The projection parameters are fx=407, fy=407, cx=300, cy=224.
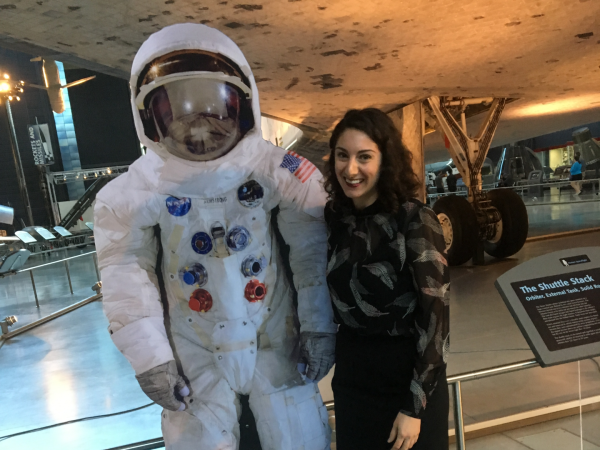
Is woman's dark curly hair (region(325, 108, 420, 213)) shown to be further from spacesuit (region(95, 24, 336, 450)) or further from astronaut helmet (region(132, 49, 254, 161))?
astronaut helmet (region(132, 49, 254, 161))

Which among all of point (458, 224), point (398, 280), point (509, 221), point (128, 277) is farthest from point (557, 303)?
point (509, 221)

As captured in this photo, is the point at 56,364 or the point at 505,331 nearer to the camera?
the point at 505,331

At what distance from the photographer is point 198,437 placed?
125 cm

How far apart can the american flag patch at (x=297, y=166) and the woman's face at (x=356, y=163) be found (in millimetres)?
118

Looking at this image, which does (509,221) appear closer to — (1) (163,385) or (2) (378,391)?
(2) (378,391)

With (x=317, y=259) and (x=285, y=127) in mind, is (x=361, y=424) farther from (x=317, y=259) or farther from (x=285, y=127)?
(x=285, y=127)

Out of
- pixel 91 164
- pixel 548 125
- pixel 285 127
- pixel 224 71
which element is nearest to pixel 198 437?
pixel 224 71

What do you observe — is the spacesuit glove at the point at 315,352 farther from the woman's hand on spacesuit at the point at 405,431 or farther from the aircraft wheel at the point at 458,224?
the aircraft wheel at the point at 458,224

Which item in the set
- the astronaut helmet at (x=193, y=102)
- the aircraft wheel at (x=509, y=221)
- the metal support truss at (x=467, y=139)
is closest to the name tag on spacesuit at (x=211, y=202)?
the astronaut helmet at (x=193, y=102)

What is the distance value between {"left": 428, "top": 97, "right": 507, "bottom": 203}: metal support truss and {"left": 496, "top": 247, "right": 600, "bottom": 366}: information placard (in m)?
2.96

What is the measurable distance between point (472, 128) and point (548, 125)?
2.29 metres

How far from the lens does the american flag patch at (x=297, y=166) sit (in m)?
1.34

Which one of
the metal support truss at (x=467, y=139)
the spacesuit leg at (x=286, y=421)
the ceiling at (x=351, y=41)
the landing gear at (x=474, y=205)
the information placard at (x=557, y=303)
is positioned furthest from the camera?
the landing gear at (x=474, y=205)

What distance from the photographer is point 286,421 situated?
1309mm
